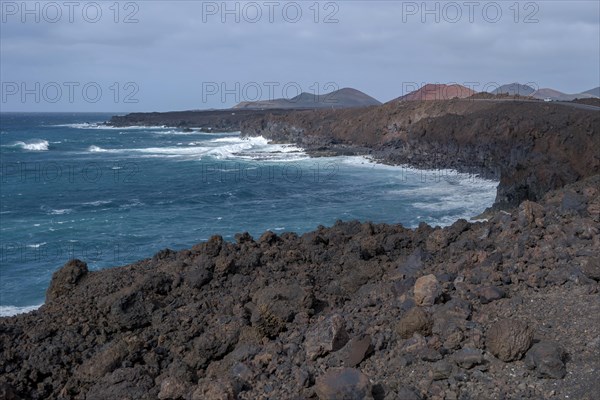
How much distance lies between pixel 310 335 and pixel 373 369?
850 millimetres

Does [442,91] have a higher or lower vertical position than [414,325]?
higher

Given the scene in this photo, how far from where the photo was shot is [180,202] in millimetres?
29688

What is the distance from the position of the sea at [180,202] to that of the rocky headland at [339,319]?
307 inches

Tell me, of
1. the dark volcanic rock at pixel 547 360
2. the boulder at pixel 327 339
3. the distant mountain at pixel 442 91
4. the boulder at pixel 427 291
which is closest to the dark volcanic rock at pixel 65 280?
the boulder at pixel 327 339

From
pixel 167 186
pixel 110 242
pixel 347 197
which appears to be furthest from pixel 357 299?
pixel 167 186

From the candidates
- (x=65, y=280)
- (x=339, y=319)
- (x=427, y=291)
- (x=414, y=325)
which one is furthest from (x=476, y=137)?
(x=339, y=319)

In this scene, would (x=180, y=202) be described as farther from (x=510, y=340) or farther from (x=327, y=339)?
(x=510, y=340)

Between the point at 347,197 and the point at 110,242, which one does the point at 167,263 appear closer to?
the point at 110,242

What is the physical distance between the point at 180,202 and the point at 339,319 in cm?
2405

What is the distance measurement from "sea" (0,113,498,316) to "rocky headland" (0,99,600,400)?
25.5ft

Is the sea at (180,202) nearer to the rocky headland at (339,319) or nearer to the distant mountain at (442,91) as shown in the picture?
the rocky headland at (339,319)

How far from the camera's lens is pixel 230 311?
8.02 m

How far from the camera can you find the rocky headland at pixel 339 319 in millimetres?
5684

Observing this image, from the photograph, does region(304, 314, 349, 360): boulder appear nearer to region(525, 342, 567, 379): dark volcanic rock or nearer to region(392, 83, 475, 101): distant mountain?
region(525, 342, 567, 379): dark volcanic rock
